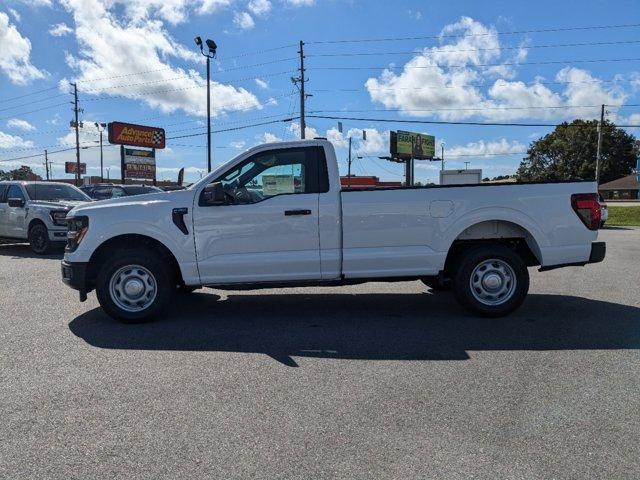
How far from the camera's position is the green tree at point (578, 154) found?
77188 millimetres

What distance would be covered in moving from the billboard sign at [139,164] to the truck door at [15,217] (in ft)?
86.9

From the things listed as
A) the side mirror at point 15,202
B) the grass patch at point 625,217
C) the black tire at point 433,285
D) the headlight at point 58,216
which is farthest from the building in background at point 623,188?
the side mirror at point 15,202

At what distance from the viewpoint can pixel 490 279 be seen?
20.6 ft

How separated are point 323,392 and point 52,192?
12161mm

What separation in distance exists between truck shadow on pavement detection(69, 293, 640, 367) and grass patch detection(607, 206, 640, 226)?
84.6 ft

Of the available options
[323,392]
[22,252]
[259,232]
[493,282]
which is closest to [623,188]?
[22,252]

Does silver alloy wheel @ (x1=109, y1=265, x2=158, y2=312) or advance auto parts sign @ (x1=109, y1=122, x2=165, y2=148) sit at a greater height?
advance auto parts sign @ (x1=109, y1=122, x2=165, y2=148)

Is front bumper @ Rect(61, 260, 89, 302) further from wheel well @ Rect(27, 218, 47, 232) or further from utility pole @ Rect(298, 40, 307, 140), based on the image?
utility pole @ Rect(298, 40, 307, 140)

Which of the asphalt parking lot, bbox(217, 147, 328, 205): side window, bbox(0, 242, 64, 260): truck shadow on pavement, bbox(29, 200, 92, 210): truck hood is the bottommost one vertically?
the asphalt parking lot

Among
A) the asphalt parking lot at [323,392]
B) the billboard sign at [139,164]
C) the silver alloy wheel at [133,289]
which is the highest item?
the billboard sign at [139,164]

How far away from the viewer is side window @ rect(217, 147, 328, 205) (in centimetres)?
609

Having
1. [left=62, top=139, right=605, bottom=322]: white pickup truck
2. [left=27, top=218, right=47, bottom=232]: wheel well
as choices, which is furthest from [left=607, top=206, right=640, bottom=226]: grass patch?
[left=27, top=218, right=47, bottom=232]: wheel well

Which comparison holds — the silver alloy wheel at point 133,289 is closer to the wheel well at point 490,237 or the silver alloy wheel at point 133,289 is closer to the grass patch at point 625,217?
the wheel well at point 490,237

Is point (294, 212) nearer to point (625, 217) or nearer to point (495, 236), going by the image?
point (495, 236)
